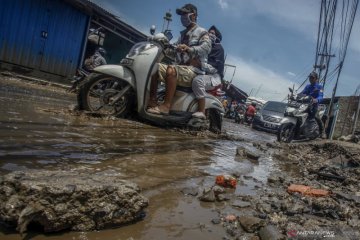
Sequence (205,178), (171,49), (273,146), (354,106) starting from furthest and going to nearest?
(354,106) → (273,146) → (171,49) → (205,178)

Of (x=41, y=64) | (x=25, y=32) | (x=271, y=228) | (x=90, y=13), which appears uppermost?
(x=90, y=13)

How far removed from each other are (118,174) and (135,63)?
301 cm

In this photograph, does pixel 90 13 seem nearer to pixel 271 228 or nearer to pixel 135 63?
pixel 135 63

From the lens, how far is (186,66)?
5.43 m

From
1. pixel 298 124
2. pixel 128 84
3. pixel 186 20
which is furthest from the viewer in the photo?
pixel 298 124

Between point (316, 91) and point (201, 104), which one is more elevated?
point (316, 91)

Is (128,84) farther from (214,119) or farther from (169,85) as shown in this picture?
(214,119)

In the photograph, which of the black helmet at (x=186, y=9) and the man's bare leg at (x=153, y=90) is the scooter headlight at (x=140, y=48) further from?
the black helmet at (x=186, y=9)

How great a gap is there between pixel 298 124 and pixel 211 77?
13.3 feet

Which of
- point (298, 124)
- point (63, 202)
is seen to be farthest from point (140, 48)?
point (298, 124)

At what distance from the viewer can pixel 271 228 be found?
188cm

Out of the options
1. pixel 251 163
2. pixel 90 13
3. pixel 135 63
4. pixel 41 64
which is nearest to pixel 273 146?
pixel 251 163

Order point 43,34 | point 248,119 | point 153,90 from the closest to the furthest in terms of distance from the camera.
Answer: point 153,90 < point 43,34 < point 248,119

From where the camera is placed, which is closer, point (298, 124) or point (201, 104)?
point (201, 104)
